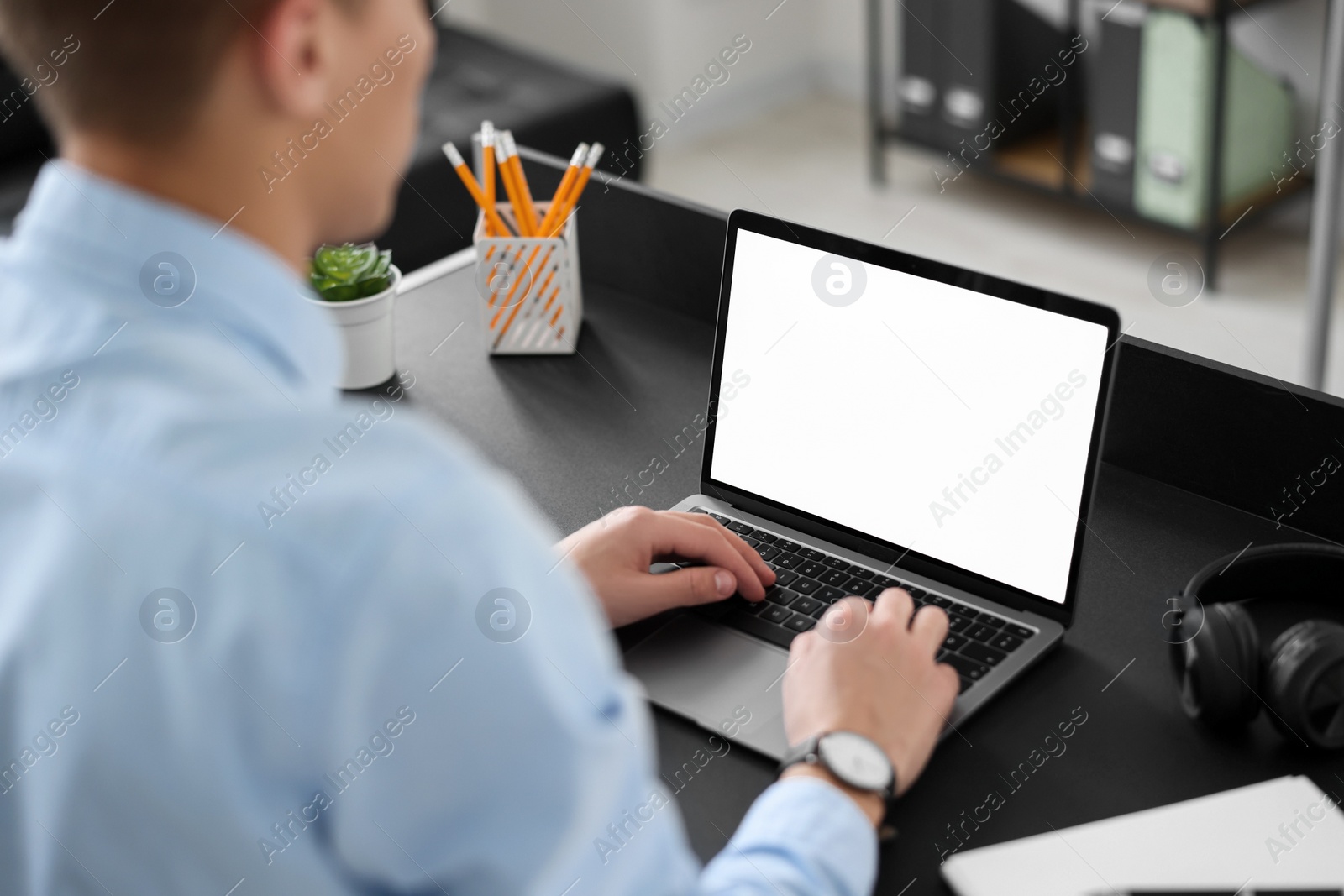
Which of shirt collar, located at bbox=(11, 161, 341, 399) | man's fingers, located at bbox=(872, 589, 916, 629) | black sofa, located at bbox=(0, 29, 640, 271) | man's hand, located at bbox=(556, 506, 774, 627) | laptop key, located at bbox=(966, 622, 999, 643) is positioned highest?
shirt collar, located at bbox=(11, 161, 341, 399)

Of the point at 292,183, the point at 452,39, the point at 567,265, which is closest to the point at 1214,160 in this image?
the point at 452,39

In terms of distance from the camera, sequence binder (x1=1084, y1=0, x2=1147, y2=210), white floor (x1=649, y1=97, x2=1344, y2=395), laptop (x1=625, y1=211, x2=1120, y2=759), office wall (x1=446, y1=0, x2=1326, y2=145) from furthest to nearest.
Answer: office wall (x1=446, y1=0, x2=1326, y2=145) → binder (x1=1084, y1=0, x2=1147, y2=210) → white floor (x1=649, y1=97, x2=1344, y2=395) → laptop (x1=625, y1=211, x2=1120, y2=759)

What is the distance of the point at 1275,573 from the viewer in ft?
3.20

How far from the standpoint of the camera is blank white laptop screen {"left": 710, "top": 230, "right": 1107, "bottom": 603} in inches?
36.7

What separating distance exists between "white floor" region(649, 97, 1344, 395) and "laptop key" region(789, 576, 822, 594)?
1.49 m

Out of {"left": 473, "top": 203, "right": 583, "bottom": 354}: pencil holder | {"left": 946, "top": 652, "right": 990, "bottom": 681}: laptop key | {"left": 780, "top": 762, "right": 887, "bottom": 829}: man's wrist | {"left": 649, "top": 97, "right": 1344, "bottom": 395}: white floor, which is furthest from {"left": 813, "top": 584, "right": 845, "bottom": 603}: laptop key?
{"left": 649, "top": 97, "right": 1344, "bottom": 395}: white floor

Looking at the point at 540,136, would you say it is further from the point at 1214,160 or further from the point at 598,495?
the point at 598,495

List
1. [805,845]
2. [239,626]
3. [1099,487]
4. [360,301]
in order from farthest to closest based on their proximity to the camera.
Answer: [360,301]
[1099,487]
[805,845]
[239,626]

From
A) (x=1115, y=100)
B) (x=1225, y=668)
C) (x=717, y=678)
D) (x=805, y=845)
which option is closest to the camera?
(x=805, y=845)

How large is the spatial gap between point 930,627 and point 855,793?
16cm

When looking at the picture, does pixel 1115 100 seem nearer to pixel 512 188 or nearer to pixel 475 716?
pixel 512 188

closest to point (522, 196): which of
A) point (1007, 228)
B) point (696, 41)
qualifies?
point (1007, 228)

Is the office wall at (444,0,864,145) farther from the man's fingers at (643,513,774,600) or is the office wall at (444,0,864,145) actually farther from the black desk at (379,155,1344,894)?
the man's fingers at (643,513,774,600)

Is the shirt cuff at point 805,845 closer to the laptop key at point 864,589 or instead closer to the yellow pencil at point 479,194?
the laptop key at point 864,589
